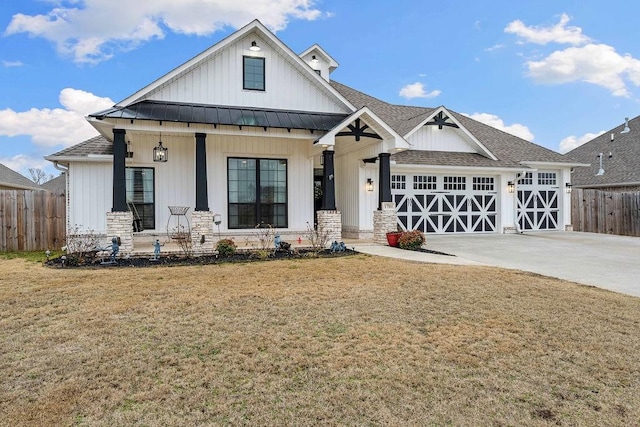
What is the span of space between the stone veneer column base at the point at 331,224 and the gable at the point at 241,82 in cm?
368

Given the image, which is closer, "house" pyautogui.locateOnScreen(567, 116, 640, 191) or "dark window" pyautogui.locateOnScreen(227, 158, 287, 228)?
"dark window" pyautogui.locateOnScreen(227, 158, 287, 228)

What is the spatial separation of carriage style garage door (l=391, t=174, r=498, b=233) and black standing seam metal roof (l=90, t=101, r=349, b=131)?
482cm

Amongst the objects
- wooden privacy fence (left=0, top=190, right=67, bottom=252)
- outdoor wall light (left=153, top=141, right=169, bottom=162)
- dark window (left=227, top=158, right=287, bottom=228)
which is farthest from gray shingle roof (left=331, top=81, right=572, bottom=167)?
wooden privacy fence (left=0, top=190, right=67, bottom=252)

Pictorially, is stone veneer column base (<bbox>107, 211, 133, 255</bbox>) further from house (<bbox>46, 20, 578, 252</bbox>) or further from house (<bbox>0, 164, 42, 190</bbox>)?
house (<bbox>0, 164, 42, 190</bbox>)

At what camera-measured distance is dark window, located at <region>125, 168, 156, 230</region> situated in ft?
42.1

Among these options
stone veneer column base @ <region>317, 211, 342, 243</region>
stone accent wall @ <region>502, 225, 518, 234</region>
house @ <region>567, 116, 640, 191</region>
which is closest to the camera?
stone veneer column base @ <region>317, 211, 342, 243</region>

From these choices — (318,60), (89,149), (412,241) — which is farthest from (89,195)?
(318,60)

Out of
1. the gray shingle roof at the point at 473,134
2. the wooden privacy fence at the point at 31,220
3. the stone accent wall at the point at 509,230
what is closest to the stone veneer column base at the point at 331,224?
the gray shingle roof at the point at 473,134

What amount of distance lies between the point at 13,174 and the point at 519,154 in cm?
2915

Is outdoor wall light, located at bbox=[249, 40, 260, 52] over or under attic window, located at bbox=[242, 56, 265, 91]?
over

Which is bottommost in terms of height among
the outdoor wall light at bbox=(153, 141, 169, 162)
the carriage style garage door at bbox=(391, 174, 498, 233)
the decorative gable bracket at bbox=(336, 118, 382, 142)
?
the carriage style garage door at bbox=(391, 174, 498, 233)

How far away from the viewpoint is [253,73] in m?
12.8

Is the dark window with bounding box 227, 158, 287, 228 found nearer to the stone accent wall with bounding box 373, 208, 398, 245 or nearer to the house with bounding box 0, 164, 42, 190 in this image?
the stone accent wall with bounding box 373, 208, 398, 245

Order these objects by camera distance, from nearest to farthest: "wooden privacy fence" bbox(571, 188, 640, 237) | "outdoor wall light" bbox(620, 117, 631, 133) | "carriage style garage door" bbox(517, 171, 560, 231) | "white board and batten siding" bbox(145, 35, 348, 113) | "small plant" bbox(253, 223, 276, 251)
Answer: "white board and batten siding" bbox(145, 35, 348, 113) < "small plant" bbox(253, 223, 276, 251) < "carriage style garage door" bbox(517, 171, 560, 231) < "wooden privacy fence" bbox(571, 188, 640, 237) < "outdoor wall light" bbox(620, 117, 631, 133)
